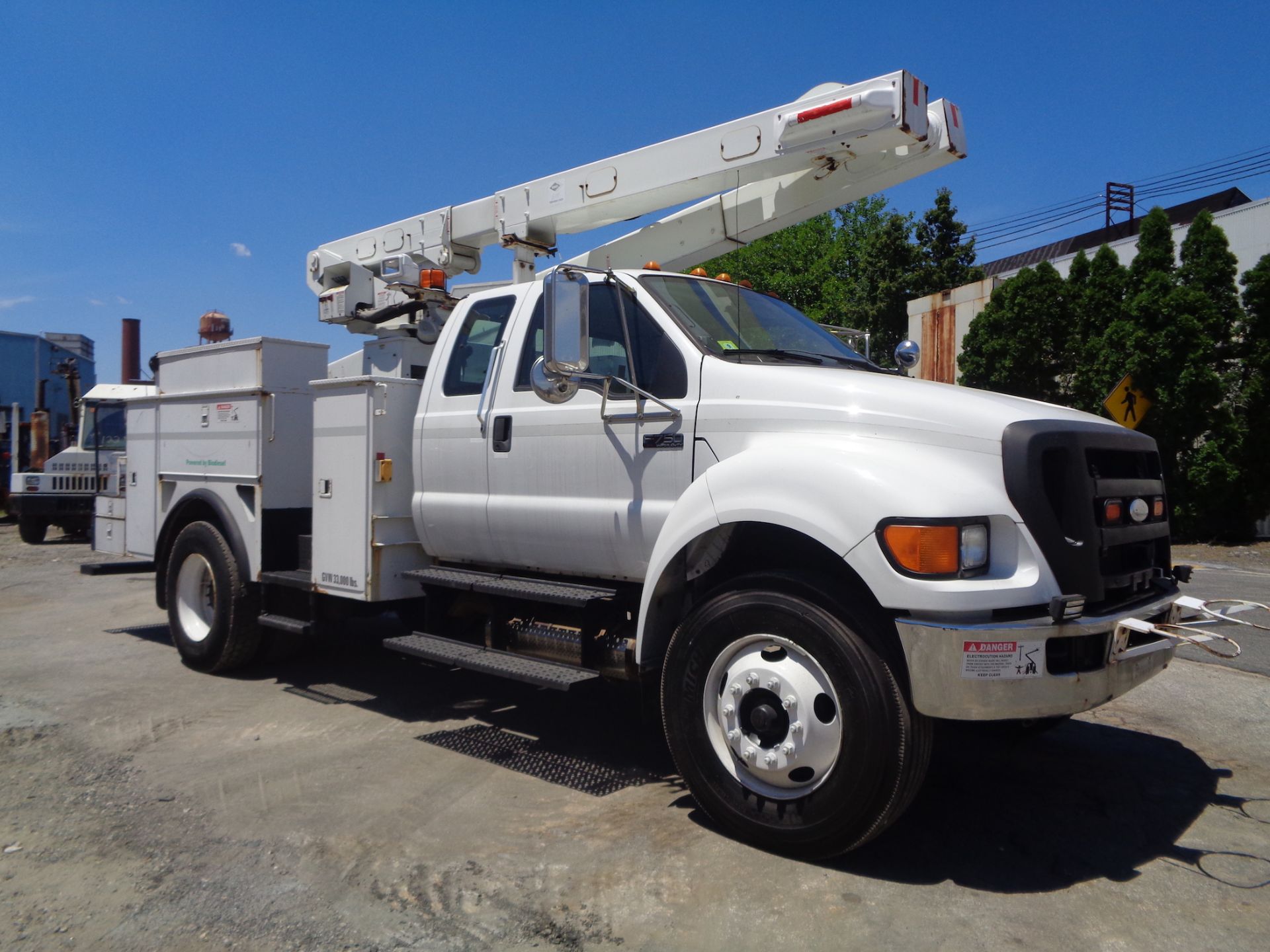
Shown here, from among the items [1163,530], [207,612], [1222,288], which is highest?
[1222,288]

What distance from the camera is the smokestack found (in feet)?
92.1

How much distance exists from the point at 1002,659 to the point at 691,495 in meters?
1.38

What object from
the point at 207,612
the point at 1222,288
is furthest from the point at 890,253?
the point at 207,612

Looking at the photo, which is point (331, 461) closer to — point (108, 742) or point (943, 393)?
point (108, 742)

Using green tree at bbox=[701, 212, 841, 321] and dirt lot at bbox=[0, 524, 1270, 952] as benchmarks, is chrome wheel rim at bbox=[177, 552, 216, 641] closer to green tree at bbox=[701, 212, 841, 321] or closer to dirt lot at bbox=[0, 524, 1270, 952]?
dirt lot at bbox=[0, 524, 1270, 952]

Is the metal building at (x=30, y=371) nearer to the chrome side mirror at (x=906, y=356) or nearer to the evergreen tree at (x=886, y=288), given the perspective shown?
the evergreen tree at (x=886, y=288)

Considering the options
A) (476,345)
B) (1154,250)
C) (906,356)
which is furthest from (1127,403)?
(476,345)

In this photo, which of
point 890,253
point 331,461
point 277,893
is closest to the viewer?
point 277,893

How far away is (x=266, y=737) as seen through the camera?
5488 mm

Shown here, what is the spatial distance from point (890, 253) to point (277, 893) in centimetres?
2891

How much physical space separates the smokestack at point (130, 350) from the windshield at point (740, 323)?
1073 inches

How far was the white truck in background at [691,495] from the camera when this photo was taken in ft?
11.2

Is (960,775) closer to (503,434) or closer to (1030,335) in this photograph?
(503,434)

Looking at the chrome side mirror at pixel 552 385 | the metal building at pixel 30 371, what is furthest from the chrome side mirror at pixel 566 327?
the metal building at pixel 30 371
